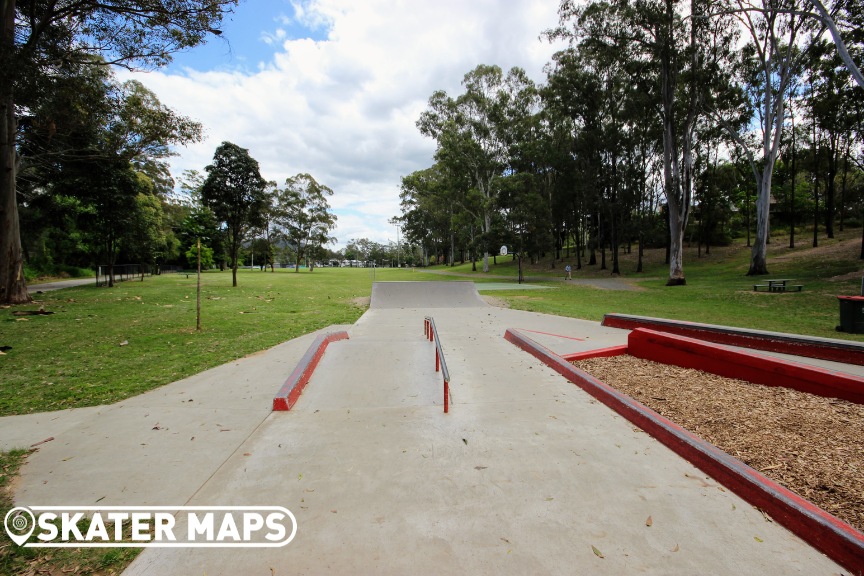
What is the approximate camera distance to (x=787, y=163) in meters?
35.7

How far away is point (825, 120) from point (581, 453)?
1423 inches

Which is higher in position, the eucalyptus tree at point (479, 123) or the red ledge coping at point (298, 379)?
the eucalyptus tree at point (479, 123)

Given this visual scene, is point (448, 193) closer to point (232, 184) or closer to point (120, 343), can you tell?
point (232, 184)

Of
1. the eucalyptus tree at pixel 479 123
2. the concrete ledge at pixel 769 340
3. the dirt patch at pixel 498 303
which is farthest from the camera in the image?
the eucalyptus tree at pixel 479 123

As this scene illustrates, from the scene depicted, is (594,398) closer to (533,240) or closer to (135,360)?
(135,360)

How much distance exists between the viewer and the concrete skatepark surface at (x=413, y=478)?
2025mm

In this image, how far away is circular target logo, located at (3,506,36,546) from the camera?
2203mm

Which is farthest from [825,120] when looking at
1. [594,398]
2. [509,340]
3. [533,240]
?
[594,398]

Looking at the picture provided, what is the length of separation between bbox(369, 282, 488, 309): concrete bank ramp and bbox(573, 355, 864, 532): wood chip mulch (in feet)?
32.7
